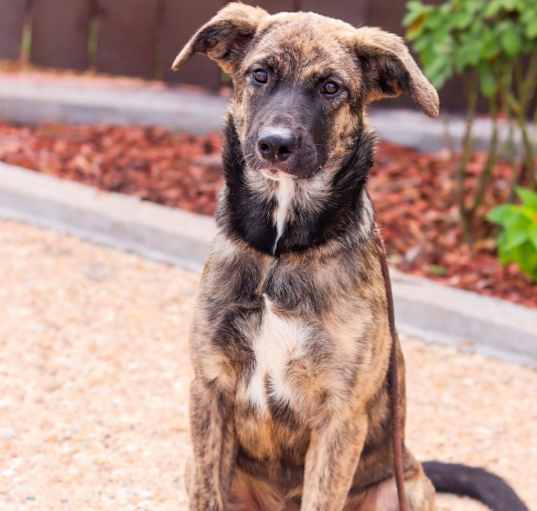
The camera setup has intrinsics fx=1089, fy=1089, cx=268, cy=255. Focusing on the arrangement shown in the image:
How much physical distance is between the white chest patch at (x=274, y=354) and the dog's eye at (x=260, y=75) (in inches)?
27.7

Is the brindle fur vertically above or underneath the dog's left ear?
underneath

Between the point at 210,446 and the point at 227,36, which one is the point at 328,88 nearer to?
the point at 227,36

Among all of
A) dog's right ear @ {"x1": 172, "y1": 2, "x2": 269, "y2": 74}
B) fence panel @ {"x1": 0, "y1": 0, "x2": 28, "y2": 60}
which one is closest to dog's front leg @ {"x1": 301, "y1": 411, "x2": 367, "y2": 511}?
dog's right ear @ {"x1": 172, "y1": 2, "x2": 269, "y2": 74}

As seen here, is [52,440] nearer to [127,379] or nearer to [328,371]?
[127,379]

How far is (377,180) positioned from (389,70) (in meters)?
3.64

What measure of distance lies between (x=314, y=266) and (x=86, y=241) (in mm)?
3187

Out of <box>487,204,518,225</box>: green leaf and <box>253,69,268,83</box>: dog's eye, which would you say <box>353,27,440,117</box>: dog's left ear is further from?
<box>487,204,518,225</box>: green leaf

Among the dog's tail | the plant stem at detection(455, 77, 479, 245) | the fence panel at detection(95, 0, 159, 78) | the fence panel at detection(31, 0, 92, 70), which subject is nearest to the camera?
the dog's tail

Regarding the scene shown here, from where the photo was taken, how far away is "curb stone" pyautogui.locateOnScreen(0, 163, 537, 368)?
520 centimetres

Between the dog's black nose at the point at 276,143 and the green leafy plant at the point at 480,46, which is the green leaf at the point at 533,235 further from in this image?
the dog's black nose at the point at 276,143

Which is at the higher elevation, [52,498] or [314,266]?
[314,266]

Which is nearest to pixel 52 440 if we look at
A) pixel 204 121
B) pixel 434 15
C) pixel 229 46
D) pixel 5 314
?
pixel 5 314

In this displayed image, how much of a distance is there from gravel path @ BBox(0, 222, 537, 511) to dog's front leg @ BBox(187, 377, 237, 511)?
572 mm

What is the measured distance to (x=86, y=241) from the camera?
6289mm
